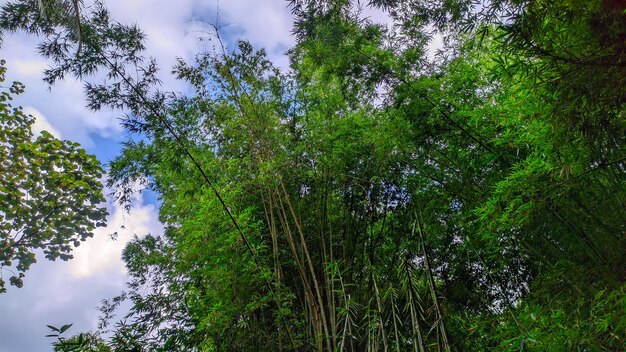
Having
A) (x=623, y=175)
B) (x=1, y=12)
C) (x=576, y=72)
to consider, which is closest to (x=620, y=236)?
(x=623, y=175)

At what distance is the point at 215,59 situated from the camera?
3.73m

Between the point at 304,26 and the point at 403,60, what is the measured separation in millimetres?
839

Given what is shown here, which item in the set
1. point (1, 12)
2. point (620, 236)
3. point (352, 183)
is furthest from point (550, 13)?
point (1, 12)

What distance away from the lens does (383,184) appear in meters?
3.25

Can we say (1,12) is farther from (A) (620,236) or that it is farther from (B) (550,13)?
(A) (620,236)

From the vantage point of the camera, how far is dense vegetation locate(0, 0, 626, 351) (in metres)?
1.80

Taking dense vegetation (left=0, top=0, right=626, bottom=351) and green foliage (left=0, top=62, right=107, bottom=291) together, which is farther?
green foliage (left=0, top=62, right=107, bottom=291)

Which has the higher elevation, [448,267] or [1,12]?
[1,12]

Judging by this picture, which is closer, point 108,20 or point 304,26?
point 304,26

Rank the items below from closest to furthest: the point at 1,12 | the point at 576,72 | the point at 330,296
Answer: the point at 576,72 → the point at 330,296 → the point at 1,12

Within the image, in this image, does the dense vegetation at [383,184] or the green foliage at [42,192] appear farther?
the green foliage at [42,192]

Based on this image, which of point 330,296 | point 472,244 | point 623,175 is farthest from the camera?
point 472,244

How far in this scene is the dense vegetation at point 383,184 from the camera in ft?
5.91

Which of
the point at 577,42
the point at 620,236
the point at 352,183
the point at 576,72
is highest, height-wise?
the point at 352,183
